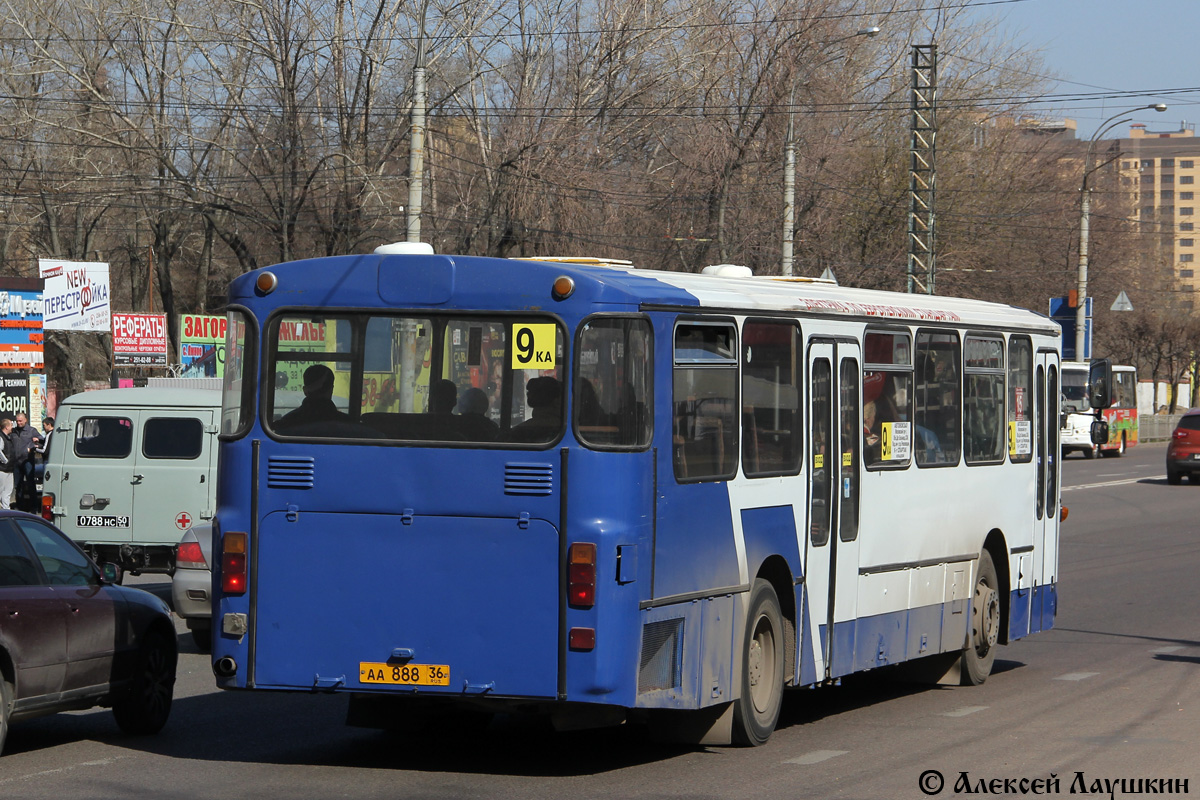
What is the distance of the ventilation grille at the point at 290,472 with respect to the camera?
803 cm

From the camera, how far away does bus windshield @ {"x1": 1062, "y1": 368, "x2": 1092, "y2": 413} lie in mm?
47094

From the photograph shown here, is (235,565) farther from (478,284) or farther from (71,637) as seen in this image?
(478,284)

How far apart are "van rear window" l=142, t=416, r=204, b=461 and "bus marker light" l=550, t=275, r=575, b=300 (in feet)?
30.4

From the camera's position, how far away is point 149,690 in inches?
364

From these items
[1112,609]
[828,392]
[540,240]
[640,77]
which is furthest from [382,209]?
[828,392]

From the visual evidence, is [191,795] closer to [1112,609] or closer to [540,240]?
[1112,609]

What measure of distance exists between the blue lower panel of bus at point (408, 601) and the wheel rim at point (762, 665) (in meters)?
1.63

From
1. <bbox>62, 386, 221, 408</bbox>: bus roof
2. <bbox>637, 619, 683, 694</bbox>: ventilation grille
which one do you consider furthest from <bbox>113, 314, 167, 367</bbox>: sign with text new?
<bbox>637, 619, 683, 694</bbox>: ventilation grille

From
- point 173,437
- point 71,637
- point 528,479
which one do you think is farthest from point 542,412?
point 173,437

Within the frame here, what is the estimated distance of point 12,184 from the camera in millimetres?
48594

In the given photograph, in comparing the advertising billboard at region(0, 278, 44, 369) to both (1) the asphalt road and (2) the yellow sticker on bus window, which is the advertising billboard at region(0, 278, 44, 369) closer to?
(1) the asphalt road

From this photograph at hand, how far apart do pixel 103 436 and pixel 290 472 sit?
9082 mm

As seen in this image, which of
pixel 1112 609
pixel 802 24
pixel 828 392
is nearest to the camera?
pixel 828 392

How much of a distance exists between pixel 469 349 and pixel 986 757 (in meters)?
3.60
